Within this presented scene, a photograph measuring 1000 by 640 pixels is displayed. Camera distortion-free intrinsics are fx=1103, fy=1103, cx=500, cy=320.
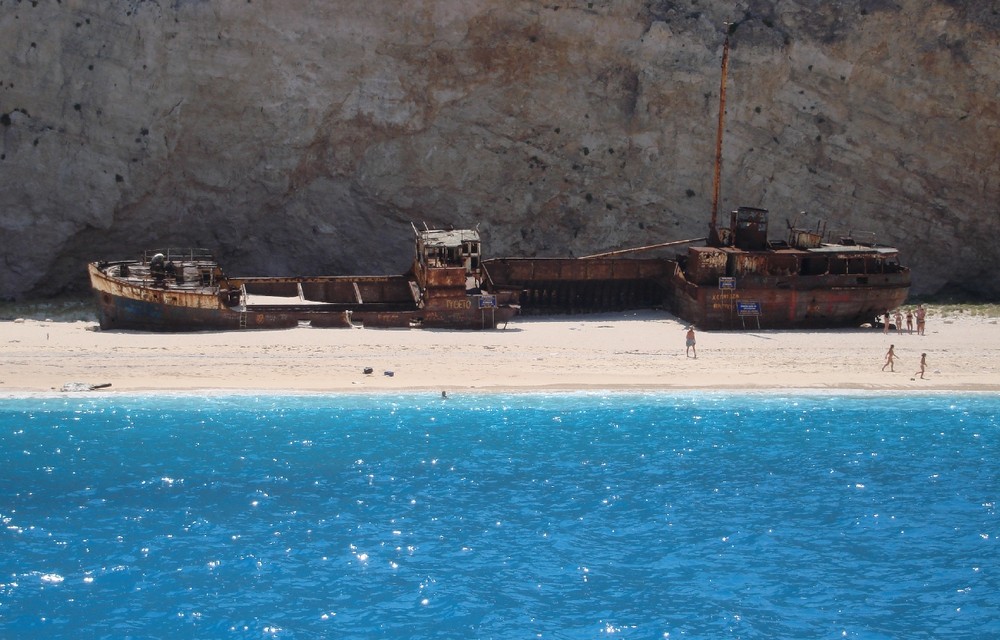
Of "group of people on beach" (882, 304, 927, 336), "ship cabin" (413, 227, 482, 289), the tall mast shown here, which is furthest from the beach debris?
"group of people on beach" (882, 304, 927, 336)

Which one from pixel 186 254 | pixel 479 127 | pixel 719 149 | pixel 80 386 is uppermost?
pixel 479 127

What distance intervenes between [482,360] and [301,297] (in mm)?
5905

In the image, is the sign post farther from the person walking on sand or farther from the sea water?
the sea water

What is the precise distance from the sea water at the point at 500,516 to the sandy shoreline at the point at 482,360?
738mm

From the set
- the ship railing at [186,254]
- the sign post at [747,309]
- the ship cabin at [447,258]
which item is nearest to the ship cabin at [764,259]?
the sign post at [747,309]

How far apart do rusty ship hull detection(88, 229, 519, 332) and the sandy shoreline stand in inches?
18.9

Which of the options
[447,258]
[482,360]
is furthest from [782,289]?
[482,360]

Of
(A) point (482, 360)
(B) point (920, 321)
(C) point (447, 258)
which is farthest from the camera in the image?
(C) point (447, 258)

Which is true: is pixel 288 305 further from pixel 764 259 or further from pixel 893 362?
pixel 893 362

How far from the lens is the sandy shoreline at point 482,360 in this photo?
1884 cm

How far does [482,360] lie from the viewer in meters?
20.4

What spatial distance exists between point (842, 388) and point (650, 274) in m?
8.44

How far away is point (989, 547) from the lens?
494 inches

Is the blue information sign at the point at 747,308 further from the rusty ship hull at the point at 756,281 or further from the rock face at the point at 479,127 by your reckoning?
the rock face at the point at 479,127
